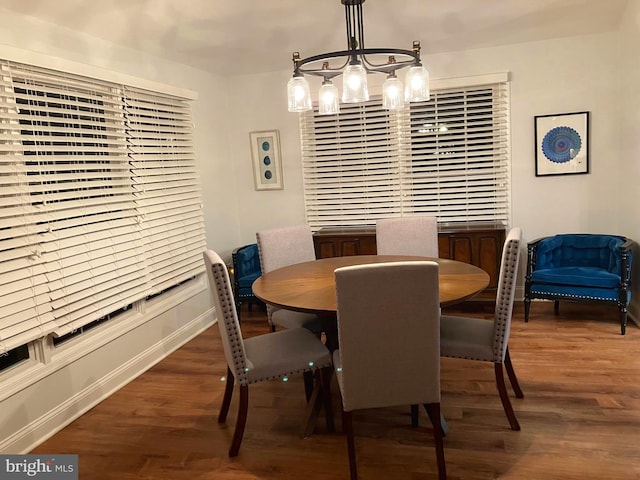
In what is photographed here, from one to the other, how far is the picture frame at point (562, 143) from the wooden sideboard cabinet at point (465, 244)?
0.73 meters

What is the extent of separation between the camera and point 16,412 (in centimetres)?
260

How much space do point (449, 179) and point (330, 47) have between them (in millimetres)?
1635

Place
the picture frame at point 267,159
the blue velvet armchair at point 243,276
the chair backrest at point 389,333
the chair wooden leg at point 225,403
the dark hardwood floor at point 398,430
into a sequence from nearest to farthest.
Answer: the chair backrest at point 389,333, the dark hardwood floor at point 398,430, the chair wooden leg at point 225,403, the blue velvet armchair at point 243,276, the picture frame at point 267,159

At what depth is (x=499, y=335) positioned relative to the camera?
8.24ft

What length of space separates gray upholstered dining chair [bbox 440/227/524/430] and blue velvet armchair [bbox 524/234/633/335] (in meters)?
1.64

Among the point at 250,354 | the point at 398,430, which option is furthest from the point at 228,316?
the point at 398,430

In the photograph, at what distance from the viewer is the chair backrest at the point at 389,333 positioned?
78.2 inches

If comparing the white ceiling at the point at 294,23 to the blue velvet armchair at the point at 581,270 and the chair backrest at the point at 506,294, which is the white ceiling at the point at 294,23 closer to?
the blue velvet armchair at the point at 581,270

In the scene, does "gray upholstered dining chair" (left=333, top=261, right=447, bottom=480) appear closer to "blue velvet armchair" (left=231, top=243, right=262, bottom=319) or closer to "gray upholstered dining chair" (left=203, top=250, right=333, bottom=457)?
"gray upholstered dining chair" (left=203, top=250, right=333, bottom=457)

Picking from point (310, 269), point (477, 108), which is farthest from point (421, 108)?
point (310, 269)

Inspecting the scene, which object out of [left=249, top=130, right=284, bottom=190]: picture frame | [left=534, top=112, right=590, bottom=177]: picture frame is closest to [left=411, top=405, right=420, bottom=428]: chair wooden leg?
[left=534, top=112, right=590, bottom=177]: picture frame

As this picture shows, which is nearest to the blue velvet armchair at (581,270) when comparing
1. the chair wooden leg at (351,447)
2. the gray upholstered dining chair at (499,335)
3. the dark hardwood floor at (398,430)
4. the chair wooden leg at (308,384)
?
the dark hardwood floor at (398,430)

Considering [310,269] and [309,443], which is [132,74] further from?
[309,443]

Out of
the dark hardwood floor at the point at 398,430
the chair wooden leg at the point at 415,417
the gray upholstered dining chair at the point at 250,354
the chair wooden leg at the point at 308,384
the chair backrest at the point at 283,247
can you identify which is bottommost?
the dark hardwood floor at the point at 398,430
